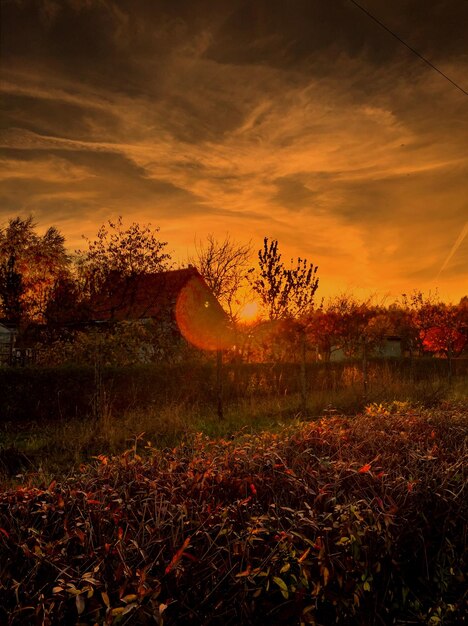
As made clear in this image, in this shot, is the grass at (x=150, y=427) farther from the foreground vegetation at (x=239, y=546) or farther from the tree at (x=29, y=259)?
the tree at (x=29, y=259)

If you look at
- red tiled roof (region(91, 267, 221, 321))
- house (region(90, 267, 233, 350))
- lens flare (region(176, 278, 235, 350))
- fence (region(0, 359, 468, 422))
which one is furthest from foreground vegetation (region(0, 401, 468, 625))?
red tiled roof (region(91, 267, 221, 321))

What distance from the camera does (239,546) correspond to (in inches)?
86.7

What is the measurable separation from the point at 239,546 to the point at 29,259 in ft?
113

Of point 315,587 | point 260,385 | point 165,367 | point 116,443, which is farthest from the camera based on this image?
point 260,385

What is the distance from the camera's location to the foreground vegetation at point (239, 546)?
1945 mm

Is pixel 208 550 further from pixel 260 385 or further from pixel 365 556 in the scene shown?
pixel 260 385

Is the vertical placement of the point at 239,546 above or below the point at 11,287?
below

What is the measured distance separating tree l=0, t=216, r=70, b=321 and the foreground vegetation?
3186cm

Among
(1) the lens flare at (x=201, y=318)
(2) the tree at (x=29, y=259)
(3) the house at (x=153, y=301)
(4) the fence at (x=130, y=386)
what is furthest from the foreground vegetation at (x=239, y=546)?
(2) the tree at (x=29, y=259)

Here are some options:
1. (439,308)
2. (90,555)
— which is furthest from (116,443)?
(439,308)

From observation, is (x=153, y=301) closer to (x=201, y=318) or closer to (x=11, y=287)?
(x=201, y=318)

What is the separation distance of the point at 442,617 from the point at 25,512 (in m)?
1.95

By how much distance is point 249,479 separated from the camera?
9.48 feet

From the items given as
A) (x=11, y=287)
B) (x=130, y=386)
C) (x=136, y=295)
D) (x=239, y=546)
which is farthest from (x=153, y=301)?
(x=239, y=546)
